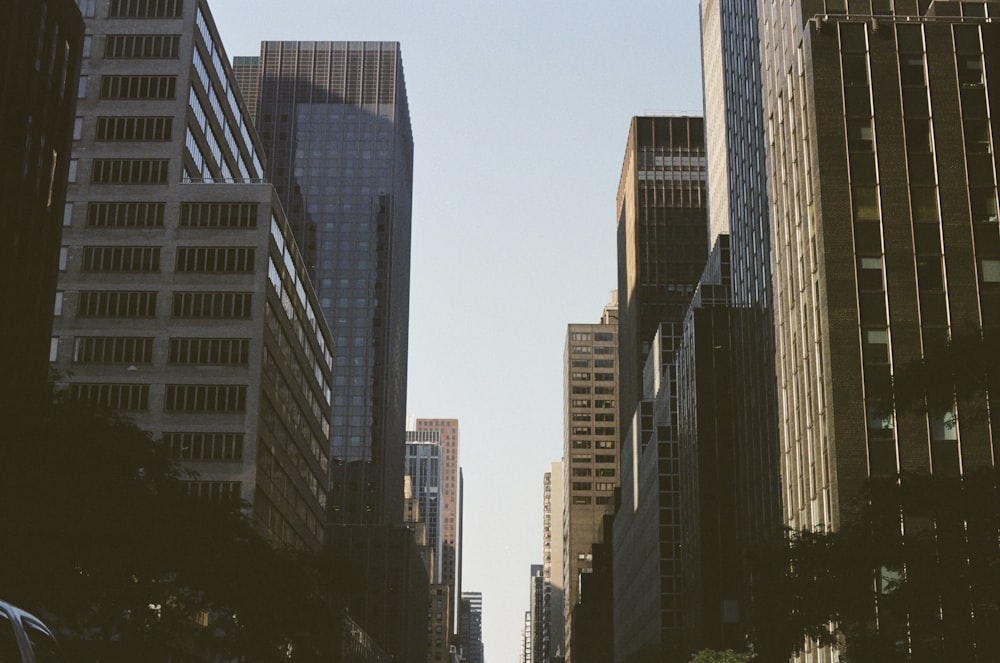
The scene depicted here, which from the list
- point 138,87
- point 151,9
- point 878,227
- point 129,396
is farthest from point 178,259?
point 878,227

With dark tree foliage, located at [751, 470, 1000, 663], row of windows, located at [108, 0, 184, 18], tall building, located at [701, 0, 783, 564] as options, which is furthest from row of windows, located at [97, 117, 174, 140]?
dark tree foliage, located at [751, 470, 1000, 663]

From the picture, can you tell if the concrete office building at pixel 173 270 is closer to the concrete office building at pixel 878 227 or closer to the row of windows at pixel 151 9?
the row of windows at pixel 151 9

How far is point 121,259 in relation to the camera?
11388 cm

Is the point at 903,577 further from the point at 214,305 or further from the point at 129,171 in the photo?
the point at 129,171

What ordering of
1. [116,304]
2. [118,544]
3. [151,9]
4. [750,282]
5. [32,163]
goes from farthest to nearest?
1. [151,9]
2. [116,304]
3. [750,282]
4. [32,163]
5. [118,544]

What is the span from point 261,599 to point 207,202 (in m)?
61.0

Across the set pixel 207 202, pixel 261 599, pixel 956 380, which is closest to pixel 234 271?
pixel 207 202

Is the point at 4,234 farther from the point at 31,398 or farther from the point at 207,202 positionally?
the point at 207,202

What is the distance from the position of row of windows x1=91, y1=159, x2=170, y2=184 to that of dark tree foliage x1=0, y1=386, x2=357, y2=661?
188ft

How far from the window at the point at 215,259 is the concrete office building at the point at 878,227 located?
155ft

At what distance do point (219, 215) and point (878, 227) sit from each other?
57308 millimetres

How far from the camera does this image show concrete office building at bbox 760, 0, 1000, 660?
75.2 metres

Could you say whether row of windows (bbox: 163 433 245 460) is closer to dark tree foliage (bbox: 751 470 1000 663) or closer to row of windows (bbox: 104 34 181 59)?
row of windows (bbox: 104 34 181 59)

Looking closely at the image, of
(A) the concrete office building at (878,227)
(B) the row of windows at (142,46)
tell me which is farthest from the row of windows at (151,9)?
(A) the concrete office building at (878,227)
